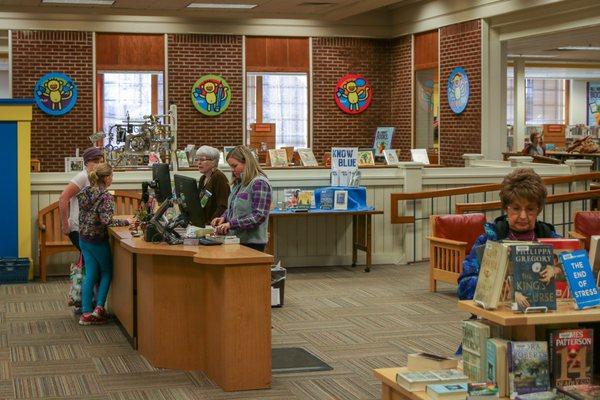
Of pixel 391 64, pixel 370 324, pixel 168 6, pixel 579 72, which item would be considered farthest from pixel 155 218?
pixel 579 72

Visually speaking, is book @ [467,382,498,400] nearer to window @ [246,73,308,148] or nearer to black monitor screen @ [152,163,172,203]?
black monitor screen @ [152,163,172,203]

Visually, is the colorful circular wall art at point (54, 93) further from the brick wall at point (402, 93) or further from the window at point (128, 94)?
the brick wall at point (402, 93)

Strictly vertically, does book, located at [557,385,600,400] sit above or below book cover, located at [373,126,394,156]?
below

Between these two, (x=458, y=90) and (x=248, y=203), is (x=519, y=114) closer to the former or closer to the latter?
(x=458, y=90)

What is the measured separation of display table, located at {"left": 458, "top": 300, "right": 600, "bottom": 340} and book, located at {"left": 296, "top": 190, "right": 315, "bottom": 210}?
23.7 ft

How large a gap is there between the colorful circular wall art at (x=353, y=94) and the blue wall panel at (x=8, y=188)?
9.54 m

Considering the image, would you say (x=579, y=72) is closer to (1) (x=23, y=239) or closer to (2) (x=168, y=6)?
(2) (x=168, y=6)

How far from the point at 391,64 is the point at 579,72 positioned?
11915 mm

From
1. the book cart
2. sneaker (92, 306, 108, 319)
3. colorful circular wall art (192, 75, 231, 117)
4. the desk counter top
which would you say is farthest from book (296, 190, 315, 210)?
colorful circular wall art (192, 75, 231, 117)

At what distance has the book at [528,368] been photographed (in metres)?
3.75

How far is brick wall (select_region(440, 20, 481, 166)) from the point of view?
16.3 metres

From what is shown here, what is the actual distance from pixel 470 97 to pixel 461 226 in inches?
282

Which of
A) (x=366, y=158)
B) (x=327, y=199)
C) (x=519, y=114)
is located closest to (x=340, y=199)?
(x=327, y=199)

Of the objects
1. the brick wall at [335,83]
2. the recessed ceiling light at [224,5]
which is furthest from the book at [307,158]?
the brick wall at [335,83]
